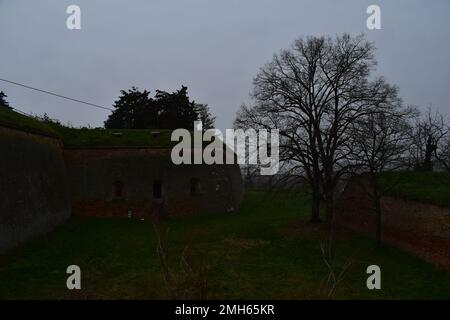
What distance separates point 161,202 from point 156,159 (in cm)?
284

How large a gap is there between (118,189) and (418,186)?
1697cm

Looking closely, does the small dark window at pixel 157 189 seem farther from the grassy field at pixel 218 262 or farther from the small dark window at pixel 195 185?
the grassy field at pixel 218 262

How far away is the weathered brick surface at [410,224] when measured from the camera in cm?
1143

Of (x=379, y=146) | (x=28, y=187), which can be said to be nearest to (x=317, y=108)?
(x=379, y=146)

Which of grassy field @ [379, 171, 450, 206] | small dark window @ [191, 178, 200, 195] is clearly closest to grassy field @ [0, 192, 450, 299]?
grassy field @ [379, 171, 450, 206]

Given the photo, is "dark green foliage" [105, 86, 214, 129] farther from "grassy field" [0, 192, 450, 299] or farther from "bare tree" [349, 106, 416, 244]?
"bare tree" [349, 106, 416, 244]

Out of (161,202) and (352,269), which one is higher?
(161,202)

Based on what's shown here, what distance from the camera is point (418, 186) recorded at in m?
14.2

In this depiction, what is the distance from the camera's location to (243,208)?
2511 centimetres

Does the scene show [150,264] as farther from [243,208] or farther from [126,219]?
[243,208]

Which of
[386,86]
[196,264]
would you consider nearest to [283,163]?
[386,86]

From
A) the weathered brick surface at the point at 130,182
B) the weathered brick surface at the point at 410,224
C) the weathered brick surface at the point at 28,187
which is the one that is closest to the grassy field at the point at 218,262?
the weathered brick surface at the point at 410,224

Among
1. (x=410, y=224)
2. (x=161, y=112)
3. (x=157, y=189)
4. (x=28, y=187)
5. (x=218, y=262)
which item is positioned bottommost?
(x=218, y=262)

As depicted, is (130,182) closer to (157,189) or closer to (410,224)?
(157,189)
